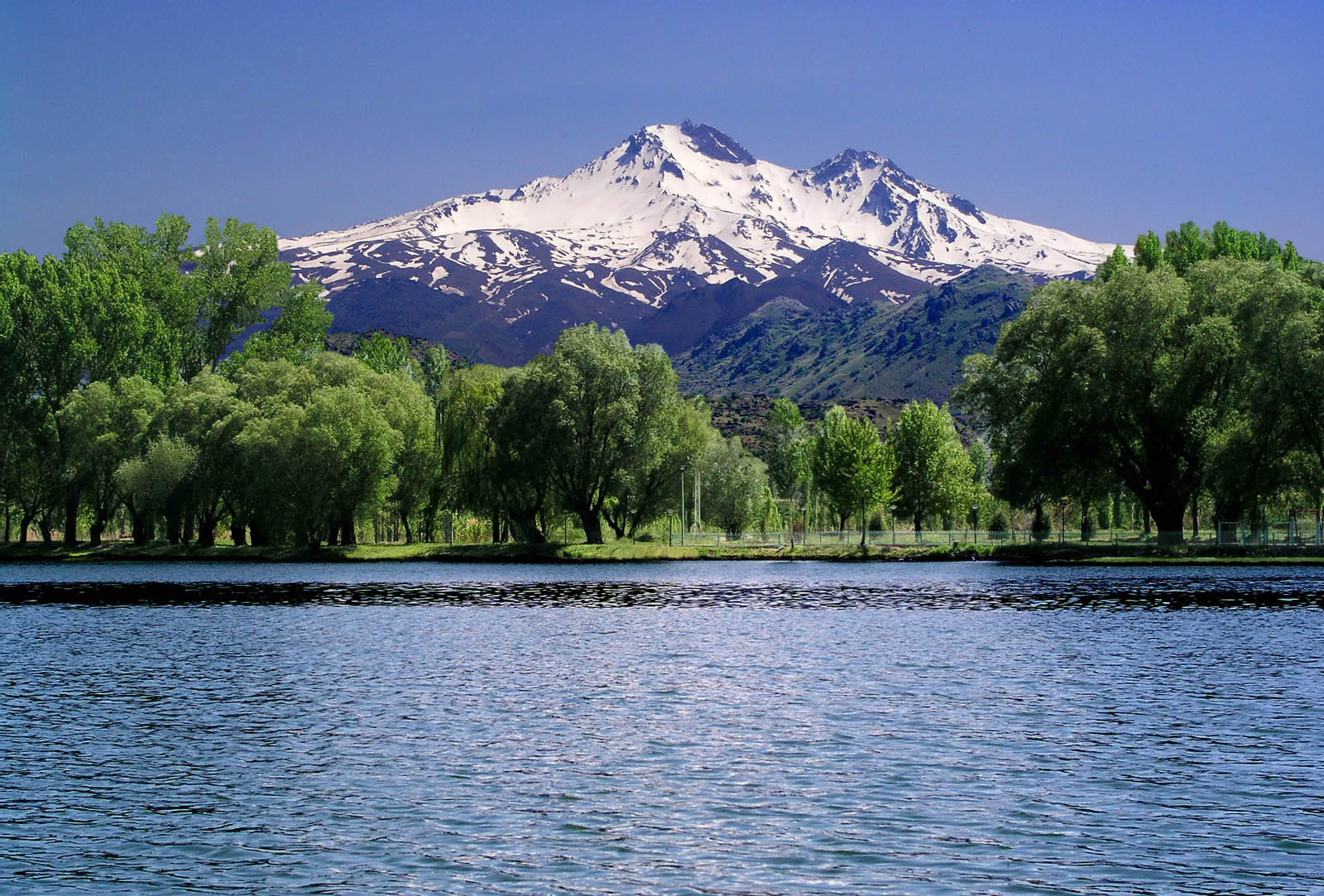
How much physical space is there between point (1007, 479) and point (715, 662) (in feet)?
200

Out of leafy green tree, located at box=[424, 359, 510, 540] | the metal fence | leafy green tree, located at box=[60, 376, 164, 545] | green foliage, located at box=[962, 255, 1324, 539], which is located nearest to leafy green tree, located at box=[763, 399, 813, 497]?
the metal fence

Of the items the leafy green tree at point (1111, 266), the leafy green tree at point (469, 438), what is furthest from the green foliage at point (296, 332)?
the leafy green tree at point (1111, 266)

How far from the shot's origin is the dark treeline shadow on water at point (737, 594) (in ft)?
190

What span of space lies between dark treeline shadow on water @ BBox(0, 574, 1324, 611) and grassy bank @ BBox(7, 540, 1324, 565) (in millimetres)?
21008

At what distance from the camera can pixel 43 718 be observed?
1059 inches

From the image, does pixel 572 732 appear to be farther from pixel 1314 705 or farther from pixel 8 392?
pixel 8 392

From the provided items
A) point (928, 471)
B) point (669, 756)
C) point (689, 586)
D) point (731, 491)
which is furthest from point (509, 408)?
point (669, 756)

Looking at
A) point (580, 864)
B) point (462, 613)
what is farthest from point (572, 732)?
point (462, 613)

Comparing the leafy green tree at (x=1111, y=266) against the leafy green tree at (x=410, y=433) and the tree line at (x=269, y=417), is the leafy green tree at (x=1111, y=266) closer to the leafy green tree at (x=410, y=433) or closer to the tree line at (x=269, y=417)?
the tree line at (x=269, y=417)

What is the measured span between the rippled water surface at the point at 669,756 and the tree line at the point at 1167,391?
117 ft

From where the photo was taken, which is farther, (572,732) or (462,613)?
(462,613)

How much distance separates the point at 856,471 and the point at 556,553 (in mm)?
37130

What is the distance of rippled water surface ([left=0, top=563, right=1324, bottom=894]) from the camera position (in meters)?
15.3

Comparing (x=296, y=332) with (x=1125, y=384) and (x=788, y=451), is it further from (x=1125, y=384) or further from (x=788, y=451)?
(x=788, y=451)
